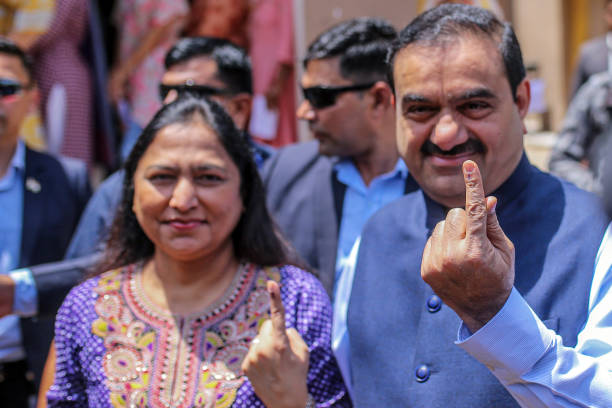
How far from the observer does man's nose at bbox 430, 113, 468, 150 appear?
1.87 m

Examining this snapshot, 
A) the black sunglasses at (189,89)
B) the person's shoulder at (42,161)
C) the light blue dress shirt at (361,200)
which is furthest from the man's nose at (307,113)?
the person's shoulder at (42,161)

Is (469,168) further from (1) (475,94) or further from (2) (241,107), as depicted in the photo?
(2) (241,107)

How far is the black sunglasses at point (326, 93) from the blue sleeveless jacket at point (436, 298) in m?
1.09

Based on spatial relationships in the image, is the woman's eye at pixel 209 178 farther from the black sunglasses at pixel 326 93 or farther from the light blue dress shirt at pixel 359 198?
the black sunglasses at pixel 326 93

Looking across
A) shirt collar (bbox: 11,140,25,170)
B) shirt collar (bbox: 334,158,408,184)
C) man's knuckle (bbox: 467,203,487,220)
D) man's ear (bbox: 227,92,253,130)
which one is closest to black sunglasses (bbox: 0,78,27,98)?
shirt collar (bbox: 11,140,25,170)

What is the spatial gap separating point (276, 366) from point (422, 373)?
37 cm

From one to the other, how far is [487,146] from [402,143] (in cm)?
24

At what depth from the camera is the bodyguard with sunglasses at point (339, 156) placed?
293cm

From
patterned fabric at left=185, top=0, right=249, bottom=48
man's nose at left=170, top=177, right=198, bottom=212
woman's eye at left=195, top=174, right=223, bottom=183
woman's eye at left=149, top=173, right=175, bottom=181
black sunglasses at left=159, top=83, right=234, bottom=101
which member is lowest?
man's nose at left=170, top=177, right=198, bottom=212

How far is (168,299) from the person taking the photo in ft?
7.57

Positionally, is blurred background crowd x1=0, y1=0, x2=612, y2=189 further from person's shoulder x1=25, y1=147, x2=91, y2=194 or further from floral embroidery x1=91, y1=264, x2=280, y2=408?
floral embroidery x1=91, y1=264, x2=280, y2=408

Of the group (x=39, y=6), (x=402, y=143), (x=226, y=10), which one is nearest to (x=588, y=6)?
(x=226, y=10)

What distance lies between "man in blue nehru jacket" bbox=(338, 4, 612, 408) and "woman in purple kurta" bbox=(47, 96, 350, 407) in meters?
0.29

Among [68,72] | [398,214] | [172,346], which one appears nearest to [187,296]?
[172,346]
